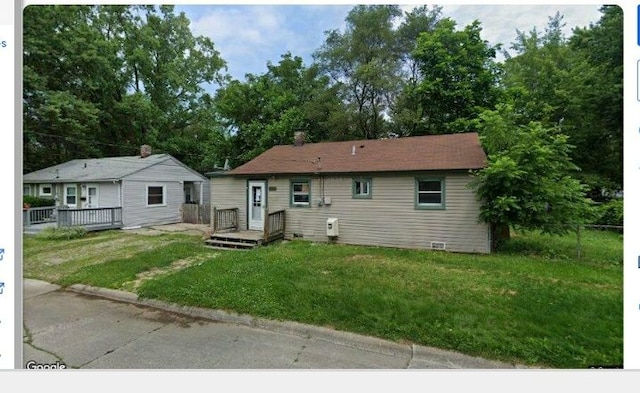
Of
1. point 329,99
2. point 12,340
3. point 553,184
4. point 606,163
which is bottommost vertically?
point 12,340

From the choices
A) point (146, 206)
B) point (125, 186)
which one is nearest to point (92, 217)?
point (125, 186)

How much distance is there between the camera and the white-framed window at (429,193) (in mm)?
7956

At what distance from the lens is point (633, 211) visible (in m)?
3.10

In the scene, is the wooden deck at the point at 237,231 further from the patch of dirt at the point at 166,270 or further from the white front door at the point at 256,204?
the patch of dirt at the point at 166,270

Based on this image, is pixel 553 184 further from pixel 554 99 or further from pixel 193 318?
pixel 554 99

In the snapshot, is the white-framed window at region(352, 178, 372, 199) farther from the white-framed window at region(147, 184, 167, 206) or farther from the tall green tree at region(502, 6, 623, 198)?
the white-framed window at region(147, 184, 167, 206)

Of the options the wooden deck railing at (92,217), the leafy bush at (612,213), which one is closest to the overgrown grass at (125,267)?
the wooden deck railing at (92,217)

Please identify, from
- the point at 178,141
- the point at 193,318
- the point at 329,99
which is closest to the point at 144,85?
the point at 178,141

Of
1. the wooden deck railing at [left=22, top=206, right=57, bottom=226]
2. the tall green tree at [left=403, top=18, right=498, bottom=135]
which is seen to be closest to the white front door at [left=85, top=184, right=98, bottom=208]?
the wooden deck railing at [left=22, top=206, right=57, bottom=226]

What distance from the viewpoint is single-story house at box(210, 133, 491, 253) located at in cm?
776

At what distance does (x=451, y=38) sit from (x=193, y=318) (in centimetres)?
1671

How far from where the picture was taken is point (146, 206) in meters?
13.7

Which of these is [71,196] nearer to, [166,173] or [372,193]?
[166,173]

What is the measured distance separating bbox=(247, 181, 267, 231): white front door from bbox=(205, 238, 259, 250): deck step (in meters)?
1.59
